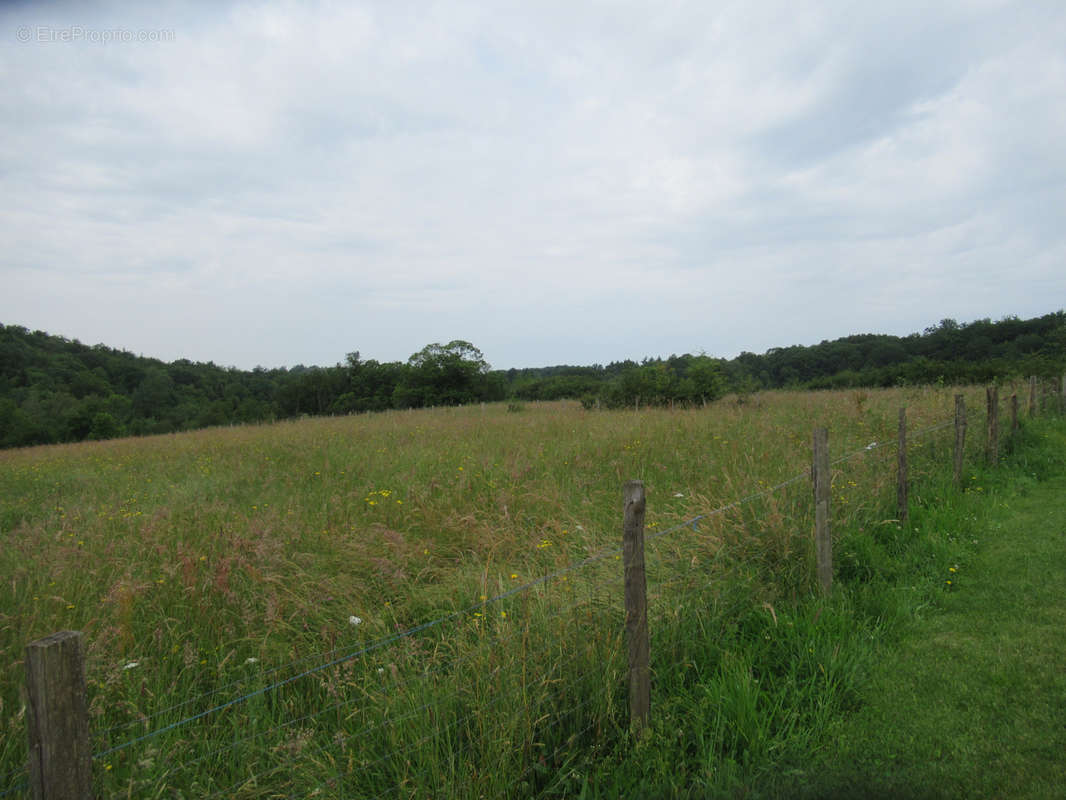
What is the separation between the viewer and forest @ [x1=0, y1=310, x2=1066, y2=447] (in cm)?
3844

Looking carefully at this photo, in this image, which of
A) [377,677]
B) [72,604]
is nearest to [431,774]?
[377,677]

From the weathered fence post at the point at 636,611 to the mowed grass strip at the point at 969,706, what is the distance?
0.67 meters

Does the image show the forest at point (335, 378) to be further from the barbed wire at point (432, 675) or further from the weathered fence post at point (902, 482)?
the barbed wire at point (432, 675)

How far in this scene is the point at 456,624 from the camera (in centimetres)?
357

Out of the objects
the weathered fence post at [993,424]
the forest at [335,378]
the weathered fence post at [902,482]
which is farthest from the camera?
the forest at [335,378]

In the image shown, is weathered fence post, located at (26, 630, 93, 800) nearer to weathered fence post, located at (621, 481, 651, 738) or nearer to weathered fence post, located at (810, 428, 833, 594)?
weathered fence post, located at (621, 481, 651, 738)

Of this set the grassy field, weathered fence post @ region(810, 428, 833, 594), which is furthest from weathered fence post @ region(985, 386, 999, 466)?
weathered fence post @ region(810, 428, 833, 594)

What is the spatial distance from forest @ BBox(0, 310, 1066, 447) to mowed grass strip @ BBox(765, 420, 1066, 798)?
2928cm

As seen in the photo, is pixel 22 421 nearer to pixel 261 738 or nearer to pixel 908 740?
pixel 261 738

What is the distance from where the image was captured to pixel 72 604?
361 centimetres

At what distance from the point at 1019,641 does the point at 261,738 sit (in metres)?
4.75

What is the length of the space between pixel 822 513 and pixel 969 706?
1.44 meters

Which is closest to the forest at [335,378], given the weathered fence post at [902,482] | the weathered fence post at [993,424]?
the weathered fence post at [993,424]

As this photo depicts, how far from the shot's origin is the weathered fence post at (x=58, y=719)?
138cm
